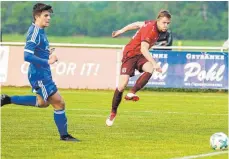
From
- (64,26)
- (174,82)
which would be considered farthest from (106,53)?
(64,26)

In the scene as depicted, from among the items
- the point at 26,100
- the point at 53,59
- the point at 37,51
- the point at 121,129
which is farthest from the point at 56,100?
the point at 121,129

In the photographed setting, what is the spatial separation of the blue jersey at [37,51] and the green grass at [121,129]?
1.03m

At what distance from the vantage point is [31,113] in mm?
18891

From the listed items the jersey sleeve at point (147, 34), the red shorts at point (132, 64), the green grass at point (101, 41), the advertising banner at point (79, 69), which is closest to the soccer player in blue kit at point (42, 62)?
the jersey sleeve at point (147, 34)

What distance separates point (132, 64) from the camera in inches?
649

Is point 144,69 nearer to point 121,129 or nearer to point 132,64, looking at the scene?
point 132,64

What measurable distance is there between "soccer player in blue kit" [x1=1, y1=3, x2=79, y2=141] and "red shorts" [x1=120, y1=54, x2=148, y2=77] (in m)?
2.72

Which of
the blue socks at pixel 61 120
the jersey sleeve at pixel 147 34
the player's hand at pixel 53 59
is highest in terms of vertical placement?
the jersey sleeve at pixel 147 34

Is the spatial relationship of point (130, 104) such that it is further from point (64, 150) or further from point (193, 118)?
point (64, 150)

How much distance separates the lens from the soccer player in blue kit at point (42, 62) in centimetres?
1352

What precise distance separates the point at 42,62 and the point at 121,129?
2.90 meters

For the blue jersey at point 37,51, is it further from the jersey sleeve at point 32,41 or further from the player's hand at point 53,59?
the player's hand at point 53,59

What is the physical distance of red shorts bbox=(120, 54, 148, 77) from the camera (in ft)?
53.9

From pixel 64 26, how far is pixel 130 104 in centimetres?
5174
